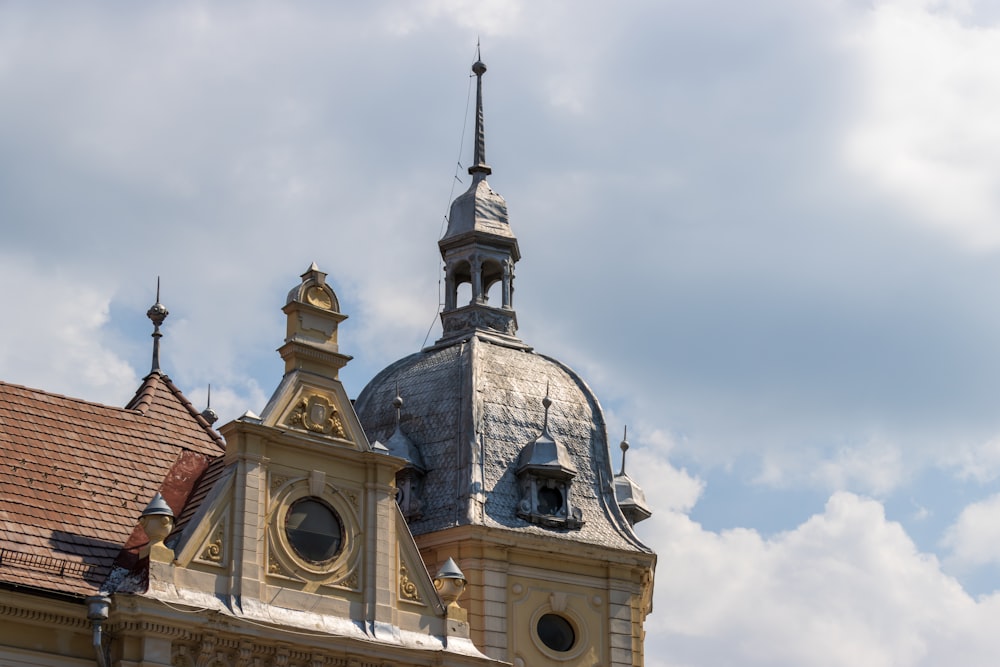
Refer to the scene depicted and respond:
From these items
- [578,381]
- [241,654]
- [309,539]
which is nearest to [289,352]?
[309,539]

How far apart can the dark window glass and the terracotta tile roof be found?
8058 mm

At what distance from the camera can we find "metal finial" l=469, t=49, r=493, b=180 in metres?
48.2

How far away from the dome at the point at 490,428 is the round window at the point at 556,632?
1.83 metres

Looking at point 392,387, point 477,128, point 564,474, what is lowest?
point 564,474

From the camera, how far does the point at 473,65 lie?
50438mm

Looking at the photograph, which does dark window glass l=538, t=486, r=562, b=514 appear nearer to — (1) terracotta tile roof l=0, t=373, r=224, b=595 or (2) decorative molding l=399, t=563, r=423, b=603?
(2) decorative molding l=399, t=563, r=423, b=603

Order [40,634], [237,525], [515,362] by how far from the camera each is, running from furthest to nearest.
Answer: [515,362] → [237,525] → [40,634]

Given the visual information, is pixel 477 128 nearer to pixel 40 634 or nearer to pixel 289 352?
pixel 289 352

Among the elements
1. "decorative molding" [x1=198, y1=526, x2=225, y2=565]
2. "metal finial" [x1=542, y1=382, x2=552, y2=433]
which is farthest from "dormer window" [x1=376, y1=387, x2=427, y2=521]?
"decorative molding" [x1=198, y1=526, x2=225, y2=565]

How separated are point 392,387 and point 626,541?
275 inches

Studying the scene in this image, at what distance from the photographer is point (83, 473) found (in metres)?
32.2

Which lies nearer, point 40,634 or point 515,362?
point 40,634

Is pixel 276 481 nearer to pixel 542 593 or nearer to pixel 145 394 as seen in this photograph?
pixel 145 394

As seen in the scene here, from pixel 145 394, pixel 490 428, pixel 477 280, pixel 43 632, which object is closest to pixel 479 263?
pixel 477 280
